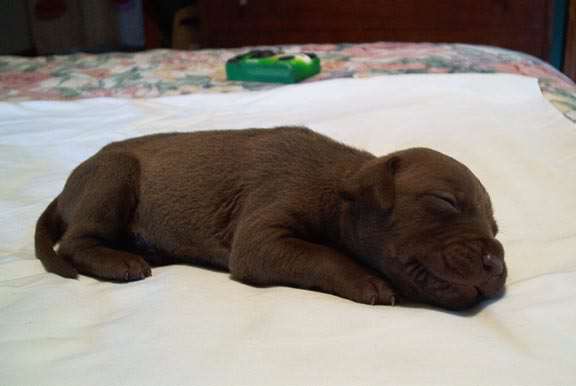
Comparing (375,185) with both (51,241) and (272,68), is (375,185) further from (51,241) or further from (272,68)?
(272,68)

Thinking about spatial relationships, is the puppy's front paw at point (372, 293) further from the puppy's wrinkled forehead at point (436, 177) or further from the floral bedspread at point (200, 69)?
the floral bedspread at point (200, 69)

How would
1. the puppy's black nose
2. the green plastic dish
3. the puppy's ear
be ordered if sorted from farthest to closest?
the green plastic dish → the puppy's ear → the puppy's black nose

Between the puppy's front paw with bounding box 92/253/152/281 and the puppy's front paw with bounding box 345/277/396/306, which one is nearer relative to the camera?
the puppy's front paw with bounding box 345/277/396/306

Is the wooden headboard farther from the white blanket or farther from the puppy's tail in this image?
the puppy's tail

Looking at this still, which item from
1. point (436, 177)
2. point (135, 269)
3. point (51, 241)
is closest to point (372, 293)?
point (436, 177)

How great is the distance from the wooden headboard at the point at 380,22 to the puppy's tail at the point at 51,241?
3825mm

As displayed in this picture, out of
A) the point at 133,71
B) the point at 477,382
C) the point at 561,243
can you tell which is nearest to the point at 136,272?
the point at 477,382

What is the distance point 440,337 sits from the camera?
949 mm

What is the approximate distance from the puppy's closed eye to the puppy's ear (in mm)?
76

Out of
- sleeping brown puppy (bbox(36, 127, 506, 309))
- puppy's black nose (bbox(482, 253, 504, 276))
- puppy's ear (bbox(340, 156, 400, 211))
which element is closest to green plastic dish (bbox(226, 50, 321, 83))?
sleeping brown puppy (bbox(36, 127, 506, 309))

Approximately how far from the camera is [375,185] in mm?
1203

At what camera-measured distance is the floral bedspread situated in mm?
2873

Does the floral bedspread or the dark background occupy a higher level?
the floral bedspread

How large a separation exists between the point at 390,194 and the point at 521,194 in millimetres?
608
